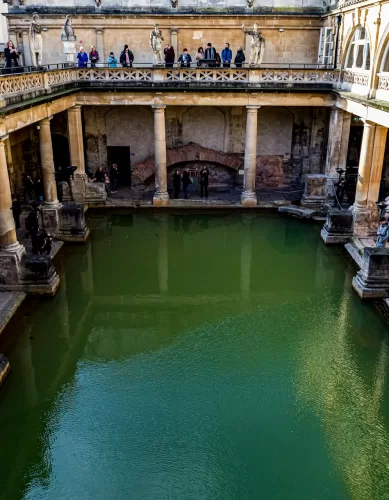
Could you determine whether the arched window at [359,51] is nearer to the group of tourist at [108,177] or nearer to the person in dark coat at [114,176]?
the person in dark coat at [114,176]

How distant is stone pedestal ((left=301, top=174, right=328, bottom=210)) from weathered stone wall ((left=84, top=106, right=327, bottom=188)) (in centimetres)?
295

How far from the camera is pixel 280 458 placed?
8211 mm

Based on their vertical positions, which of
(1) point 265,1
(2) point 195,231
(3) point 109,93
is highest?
(1) point 265,1

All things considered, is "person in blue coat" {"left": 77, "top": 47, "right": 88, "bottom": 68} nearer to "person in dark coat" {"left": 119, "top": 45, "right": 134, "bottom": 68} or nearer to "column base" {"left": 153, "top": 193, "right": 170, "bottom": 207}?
"person in dark coat" {"left": 119, "top": 45, "right": 134, "bottom": 68}

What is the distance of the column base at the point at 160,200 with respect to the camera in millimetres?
21297

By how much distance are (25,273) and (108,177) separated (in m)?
10.7

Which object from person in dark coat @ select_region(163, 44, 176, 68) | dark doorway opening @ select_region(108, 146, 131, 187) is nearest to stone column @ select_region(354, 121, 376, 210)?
person in dark coat @ select_region(163, 44, 176, 68)

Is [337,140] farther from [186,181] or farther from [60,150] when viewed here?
[60,150]

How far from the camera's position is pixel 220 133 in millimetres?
23812

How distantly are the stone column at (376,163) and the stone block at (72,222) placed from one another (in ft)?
31.5

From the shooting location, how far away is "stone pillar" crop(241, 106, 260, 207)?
66.6 feet

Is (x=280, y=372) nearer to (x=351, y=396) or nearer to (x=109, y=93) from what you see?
(x=351, y=396)

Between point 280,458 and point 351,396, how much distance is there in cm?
228

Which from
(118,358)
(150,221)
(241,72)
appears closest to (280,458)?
(118,358)
